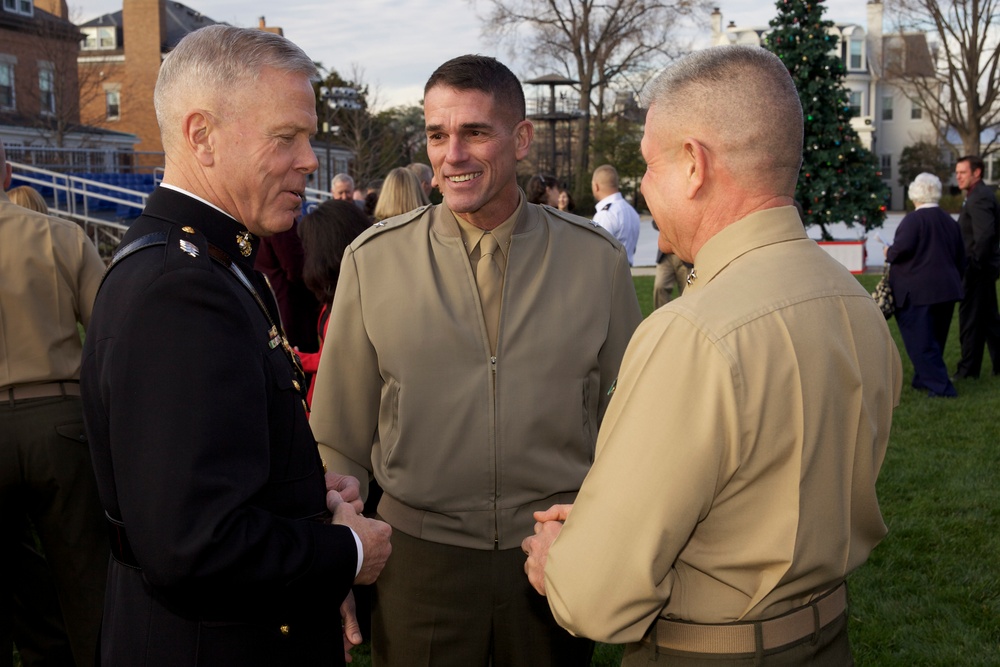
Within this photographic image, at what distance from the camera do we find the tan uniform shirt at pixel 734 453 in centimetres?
187

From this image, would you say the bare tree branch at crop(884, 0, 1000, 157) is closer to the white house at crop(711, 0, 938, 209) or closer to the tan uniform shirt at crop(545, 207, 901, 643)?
the white house at crop(711, 0, 938, 209)

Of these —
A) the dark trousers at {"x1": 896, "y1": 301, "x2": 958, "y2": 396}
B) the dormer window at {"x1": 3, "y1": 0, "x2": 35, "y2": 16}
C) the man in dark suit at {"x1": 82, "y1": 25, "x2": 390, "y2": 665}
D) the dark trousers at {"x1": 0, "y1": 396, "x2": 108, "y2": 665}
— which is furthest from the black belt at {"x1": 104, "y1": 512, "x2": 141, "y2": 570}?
the dormer window at {"x1": 3, "y1": 0, "x2": 35, "y2": 16}

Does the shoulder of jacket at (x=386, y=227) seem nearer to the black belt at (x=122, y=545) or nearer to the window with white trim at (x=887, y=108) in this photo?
the black belt at (x=122, y=545)

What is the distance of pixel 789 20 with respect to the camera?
73.4 feet

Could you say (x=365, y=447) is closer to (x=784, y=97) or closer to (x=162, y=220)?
(x=162, y=220)

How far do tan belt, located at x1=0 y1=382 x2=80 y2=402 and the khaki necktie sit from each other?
6.45 feet

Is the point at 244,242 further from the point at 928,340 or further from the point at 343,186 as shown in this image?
the point at 343,186

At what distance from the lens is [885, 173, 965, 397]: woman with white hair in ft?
31.1

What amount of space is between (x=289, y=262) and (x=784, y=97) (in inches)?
179

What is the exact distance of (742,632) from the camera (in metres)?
2.02

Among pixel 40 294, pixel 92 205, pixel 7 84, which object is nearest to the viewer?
pixel 40 294

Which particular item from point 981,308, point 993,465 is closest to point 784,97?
point 993,465

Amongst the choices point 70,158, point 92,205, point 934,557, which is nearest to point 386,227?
point 934,557

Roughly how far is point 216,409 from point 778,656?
1.28 meters
